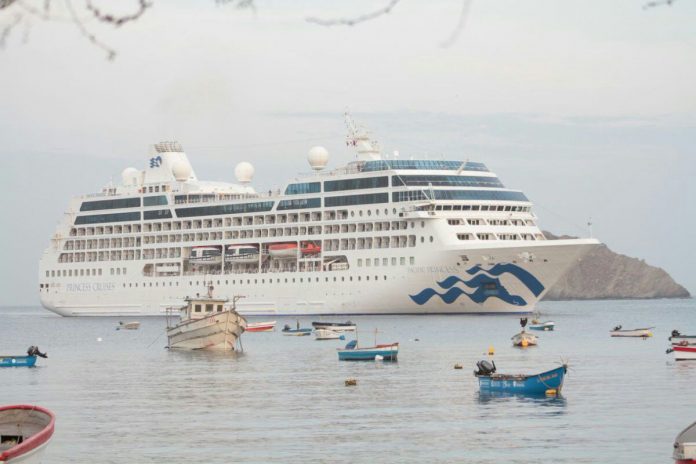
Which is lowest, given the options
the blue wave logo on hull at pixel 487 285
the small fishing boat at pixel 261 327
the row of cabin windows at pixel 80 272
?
the small fishing boat at pixel 261 327

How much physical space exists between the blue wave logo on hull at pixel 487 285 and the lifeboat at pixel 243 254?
16178 millimetres

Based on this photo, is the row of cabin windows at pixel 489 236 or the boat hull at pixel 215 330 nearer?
the boat hull at pixel 215 330

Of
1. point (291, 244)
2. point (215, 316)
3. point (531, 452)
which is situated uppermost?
point (291, 244)

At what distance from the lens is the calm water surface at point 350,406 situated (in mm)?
28375

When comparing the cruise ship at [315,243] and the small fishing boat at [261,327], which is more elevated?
the cruise ship at [315,243]

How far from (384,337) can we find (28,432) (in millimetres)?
47967

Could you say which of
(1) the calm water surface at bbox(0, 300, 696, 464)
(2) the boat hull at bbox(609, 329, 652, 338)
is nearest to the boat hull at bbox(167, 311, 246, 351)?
(1) the calm water surface at bbox(0, 300, 696, 464)

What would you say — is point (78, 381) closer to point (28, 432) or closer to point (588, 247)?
point (28, 432)

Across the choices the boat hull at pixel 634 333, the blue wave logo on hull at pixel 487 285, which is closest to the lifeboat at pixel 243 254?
the blue wave logo on hull at pixel 487 285

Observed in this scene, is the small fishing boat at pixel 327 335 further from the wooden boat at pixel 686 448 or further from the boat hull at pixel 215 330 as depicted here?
the wooden boat at pixel 686 448

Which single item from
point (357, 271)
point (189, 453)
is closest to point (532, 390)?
point (189, 453)

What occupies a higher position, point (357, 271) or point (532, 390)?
point (357, 271)

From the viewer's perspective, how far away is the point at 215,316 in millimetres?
58938

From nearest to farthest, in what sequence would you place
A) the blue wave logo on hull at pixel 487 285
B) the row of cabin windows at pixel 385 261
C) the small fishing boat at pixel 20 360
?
the small fishing boat at pixel 20 360 < the blue wave logo on hull at pixel 487 285 < the row of cabin windows at pixel 385 261
